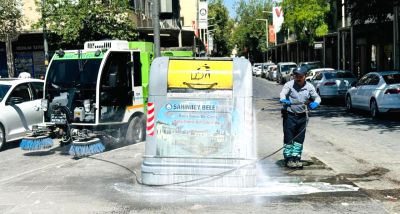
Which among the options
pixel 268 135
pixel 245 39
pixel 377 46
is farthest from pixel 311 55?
pixel 268 135

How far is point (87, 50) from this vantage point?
12.1m

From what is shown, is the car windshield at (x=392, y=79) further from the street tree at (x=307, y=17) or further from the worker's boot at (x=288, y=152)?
the street tree at (x=307, y=17)

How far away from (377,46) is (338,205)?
3063 cm

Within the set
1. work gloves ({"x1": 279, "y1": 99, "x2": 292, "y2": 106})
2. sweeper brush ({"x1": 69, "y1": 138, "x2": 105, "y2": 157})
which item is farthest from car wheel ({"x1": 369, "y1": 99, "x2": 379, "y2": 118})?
sweeper brush ({"x1": 69, "y1": 138, "x2": 105, "y2": 157})

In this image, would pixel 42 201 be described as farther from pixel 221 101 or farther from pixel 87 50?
pixel 87 50

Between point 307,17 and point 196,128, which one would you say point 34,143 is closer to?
point 196,128

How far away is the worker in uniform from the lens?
8836 mm

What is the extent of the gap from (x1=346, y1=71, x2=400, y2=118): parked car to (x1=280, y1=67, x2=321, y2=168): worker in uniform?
8592 millimetres

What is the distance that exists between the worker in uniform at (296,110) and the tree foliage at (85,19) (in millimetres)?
14763

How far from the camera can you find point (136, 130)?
42.0 ft

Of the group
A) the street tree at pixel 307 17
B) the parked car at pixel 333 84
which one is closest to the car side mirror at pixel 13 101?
the parked car at pixel 333 84

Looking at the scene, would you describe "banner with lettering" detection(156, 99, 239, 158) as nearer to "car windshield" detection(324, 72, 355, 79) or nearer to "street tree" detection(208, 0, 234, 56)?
"car windshield" detection(324, 72, 355, 79)

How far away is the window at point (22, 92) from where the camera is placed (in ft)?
43.2

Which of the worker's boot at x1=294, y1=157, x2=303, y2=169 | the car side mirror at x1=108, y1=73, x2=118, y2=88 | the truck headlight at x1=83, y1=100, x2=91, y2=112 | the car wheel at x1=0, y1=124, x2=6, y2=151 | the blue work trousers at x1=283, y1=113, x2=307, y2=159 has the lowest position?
the worker's boot at x1=294, y1=157, x2=303, y2=169
